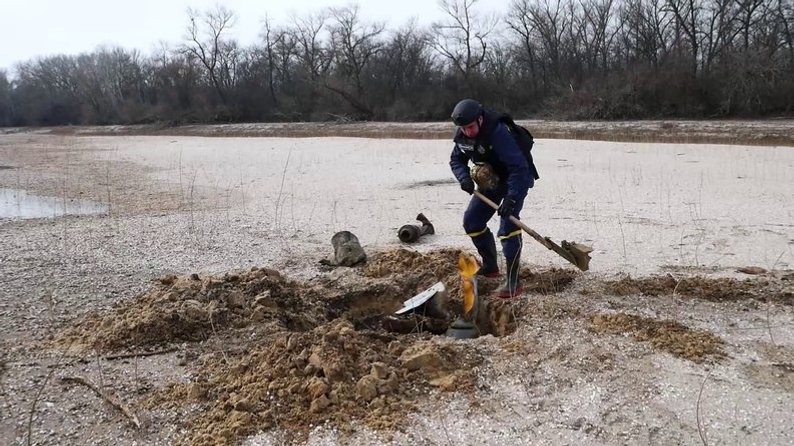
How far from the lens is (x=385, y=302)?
17.5 feet

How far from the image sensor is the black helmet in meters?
4.70

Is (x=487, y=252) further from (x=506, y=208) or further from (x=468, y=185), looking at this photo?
(x=506, y=208)

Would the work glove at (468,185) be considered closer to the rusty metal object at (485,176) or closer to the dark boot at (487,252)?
the rusty metal object at (485,176)

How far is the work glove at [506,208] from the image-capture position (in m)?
4.76

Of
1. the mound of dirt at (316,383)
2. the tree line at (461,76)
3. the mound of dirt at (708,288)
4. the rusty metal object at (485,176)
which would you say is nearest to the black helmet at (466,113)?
the rusty metal object at (485,176)

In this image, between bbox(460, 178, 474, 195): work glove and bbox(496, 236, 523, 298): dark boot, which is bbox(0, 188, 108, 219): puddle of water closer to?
bbox(460, 178, 474, 195): work glove

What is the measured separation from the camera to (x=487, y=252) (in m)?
5.46

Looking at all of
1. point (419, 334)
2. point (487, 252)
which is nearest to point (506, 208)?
point (487, 252)

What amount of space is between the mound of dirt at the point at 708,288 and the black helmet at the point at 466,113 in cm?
193

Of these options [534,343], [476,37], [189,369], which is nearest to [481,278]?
[534,343]

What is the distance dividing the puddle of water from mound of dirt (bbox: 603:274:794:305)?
910cm

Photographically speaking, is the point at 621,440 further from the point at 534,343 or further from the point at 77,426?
the point at 77,426

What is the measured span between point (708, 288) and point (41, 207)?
1170 centimetres

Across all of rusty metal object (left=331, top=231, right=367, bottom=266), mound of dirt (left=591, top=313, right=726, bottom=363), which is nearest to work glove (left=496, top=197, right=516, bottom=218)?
mound of dirt (left=591, top=313, right=726, bottom=363)
